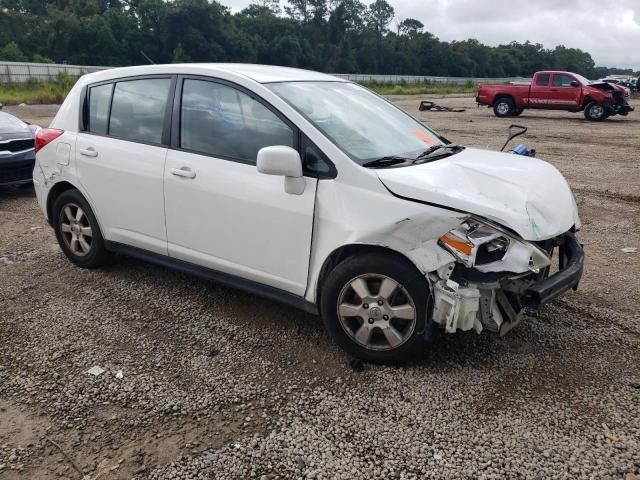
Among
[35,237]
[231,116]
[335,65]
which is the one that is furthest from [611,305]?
[335,65]

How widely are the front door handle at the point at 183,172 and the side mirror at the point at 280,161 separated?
73 centimetres

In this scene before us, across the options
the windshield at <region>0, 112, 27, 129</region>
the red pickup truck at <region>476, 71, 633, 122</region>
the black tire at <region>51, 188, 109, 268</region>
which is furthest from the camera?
the red pickup truck at <region>476, 71, 633, 122</region>

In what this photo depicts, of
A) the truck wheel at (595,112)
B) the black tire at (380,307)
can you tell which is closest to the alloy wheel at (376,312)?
the black tire at (380,307)

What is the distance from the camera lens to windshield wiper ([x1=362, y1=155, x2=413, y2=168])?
130 inches

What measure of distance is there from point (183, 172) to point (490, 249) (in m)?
2.08

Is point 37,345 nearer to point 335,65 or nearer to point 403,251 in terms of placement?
point 403,251

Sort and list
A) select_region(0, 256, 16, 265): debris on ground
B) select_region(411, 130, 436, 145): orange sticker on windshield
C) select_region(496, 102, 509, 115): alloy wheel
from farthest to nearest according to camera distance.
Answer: select_region(496, 102, 509, 115): alloy wheel
select_region(0, 256, 16, 265): debris on ground
select_region(411, 130, 436, 145): orange sticker on windshield

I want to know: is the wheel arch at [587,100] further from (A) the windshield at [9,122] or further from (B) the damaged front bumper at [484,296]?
(B) the damaged front bumper at [484,296]

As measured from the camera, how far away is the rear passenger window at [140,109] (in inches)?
A: 160

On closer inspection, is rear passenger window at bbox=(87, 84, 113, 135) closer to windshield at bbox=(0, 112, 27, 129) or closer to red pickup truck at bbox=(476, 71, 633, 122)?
windshield at bbox=(0, 112, 27, 129)

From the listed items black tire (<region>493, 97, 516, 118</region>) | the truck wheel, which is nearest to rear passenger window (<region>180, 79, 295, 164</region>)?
the truck wheel

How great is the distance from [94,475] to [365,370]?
1539 mm

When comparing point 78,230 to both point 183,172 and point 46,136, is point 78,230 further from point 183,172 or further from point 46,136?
point 183,172

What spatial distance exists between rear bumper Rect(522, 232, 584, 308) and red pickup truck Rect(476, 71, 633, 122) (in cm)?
1943
